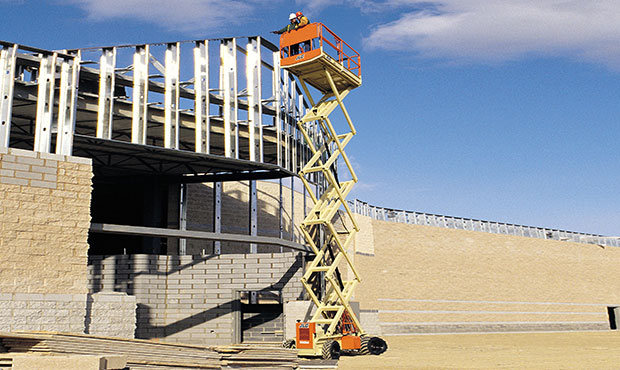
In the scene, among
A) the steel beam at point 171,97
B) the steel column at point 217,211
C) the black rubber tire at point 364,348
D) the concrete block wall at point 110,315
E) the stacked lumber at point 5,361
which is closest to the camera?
the stacked lumber at point 5,361

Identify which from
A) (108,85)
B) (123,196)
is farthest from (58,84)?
(123,196)

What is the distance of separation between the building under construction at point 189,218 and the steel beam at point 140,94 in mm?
49

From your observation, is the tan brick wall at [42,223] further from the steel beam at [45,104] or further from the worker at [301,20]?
the worker at [301,20]

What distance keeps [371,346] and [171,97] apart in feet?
38.3

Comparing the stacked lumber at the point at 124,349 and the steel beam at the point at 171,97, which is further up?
the steel beam at the point at 171,97

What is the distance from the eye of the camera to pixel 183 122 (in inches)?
914

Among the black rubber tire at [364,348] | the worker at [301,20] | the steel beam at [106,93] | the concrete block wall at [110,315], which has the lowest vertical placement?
the black rubber tire at [364,348]

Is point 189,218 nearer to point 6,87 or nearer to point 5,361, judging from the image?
point 6,87

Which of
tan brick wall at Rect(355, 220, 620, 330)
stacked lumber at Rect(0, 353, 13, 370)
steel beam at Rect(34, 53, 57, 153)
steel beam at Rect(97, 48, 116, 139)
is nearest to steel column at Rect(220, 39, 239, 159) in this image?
steel beam at Rect(97, 48, 116, 139)

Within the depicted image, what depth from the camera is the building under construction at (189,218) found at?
58.8 ft

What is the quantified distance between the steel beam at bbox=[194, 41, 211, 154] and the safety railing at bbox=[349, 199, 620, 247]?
665 inches

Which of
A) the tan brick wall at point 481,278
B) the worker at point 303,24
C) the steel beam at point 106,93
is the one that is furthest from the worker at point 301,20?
the tan brick wall at point 481,278

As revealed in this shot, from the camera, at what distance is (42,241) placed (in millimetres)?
17594

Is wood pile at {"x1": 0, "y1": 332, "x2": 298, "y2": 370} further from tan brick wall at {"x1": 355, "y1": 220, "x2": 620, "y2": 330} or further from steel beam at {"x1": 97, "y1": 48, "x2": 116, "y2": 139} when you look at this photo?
tan brick wall at {"x1": 355, "y1": 220, "x2": 620, "y2": 330}
